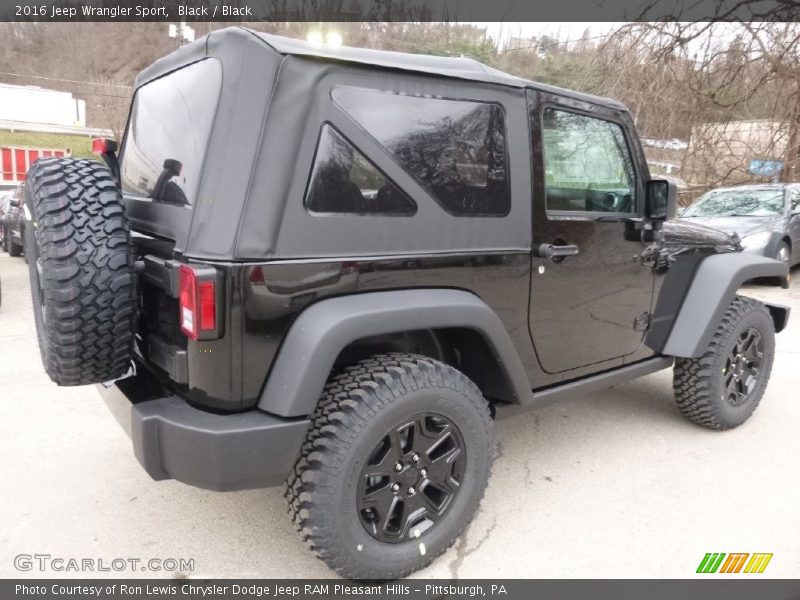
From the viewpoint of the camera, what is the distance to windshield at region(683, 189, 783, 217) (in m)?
9.20

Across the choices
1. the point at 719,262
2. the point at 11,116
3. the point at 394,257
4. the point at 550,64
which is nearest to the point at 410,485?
the point at 394,257

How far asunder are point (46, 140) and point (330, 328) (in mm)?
39005

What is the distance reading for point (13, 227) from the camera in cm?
1063

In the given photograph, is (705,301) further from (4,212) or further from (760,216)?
(4,212)

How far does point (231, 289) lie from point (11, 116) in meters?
45.5

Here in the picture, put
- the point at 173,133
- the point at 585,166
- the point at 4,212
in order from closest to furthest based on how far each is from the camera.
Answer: the point at 173,133 < the point at 585,166 < the point at 4,212

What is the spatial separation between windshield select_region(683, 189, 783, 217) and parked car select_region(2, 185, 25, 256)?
38.0ft

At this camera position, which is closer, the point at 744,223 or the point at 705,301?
the point at 705,301

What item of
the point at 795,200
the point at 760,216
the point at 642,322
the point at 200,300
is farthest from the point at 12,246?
the point at 795,200

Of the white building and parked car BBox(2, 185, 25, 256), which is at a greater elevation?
the white building

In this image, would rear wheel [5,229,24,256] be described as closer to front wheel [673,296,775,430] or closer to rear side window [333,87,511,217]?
rear side window [333,87,511,217]

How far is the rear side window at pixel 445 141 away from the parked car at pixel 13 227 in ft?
33.3

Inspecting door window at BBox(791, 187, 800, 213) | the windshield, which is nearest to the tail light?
the windshield

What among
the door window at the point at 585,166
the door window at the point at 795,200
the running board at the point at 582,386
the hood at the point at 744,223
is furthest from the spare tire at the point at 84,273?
the door window at the point at 795,200
